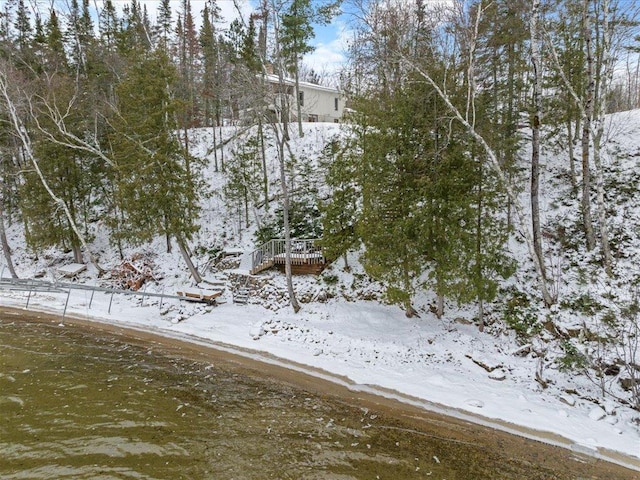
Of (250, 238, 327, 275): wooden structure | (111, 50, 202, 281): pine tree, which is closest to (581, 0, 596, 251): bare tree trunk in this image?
(250, 238, 327, 275): wooden structure

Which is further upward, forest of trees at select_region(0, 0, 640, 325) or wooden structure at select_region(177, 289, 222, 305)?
forest of trees at select_region(0, 0, 640, 325)

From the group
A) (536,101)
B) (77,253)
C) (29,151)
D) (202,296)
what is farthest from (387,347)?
(29,151)

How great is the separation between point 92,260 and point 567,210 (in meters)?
22.9

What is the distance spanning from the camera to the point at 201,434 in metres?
6.81

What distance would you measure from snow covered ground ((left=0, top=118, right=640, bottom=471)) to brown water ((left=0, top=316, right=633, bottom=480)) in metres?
1.11

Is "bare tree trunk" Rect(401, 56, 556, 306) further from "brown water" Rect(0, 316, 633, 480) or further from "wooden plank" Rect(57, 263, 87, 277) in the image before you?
"wooden plank" Rect(57, 263, 87, 277)

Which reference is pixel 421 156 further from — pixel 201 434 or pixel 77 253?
pixel 77 253

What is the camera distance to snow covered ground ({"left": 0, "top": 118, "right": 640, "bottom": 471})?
725cm

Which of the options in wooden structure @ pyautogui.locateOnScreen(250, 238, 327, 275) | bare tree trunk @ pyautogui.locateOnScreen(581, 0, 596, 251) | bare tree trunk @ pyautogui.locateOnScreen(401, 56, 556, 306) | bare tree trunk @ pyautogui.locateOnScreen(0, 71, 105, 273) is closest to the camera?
bare tree trunk @ pyautogui.locateOnScreen(401, 56, 556, 306)

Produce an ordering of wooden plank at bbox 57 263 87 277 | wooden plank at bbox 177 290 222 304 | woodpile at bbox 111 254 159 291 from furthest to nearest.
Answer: wooden plank at bbox 57 263 87 277 < woodpile at bbox 111 254 159 291 < wooden plank at bbox 177 290 222 304

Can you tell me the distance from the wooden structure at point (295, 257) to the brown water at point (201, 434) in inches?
245

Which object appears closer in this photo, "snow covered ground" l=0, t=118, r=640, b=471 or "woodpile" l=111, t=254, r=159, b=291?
"snow covered ground" l=0, t=118, r=640, b=471

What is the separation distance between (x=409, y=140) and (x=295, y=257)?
7.22 meters

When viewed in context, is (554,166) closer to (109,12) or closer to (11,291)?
(11,291)
